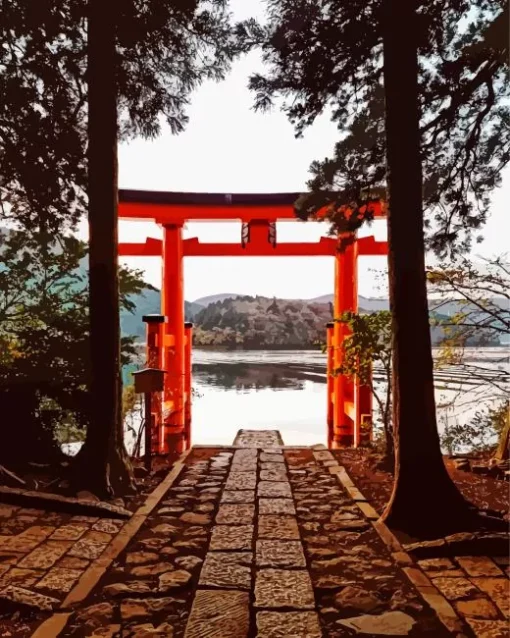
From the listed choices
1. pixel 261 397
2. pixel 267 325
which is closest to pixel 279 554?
pixel 261 397

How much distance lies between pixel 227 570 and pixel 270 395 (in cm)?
2076

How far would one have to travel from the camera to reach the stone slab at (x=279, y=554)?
3697 mm

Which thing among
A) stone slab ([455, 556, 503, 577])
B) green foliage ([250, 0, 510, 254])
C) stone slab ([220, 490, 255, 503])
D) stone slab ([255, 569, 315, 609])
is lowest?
stone slab ([220, 490, 255, 503])

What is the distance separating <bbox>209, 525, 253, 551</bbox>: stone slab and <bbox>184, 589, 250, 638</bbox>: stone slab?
0.77m

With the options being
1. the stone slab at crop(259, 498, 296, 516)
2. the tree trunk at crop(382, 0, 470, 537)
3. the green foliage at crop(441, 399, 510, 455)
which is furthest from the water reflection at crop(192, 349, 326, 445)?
the tree trunk at crop(382, 0, 470, 537)

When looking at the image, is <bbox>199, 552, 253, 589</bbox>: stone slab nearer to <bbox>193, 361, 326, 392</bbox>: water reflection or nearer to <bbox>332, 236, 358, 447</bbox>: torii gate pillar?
<bbox>332, 236, 358, 447</bbox>: torii gate pillar

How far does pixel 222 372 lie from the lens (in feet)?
108

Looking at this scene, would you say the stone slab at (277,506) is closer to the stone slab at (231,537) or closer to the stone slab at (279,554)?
the stone slab at (231,537)

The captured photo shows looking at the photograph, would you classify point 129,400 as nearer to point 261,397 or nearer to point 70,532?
point 70,532

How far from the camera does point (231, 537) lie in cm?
423

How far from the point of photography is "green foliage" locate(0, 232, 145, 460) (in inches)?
258

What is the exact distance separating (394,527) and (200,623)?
2245 millimetres

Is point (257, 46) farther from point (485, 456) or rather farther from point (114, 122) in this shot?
point (485, 456)

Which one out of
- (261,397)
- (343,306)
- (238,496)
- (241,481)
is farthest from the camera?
(261,397)
